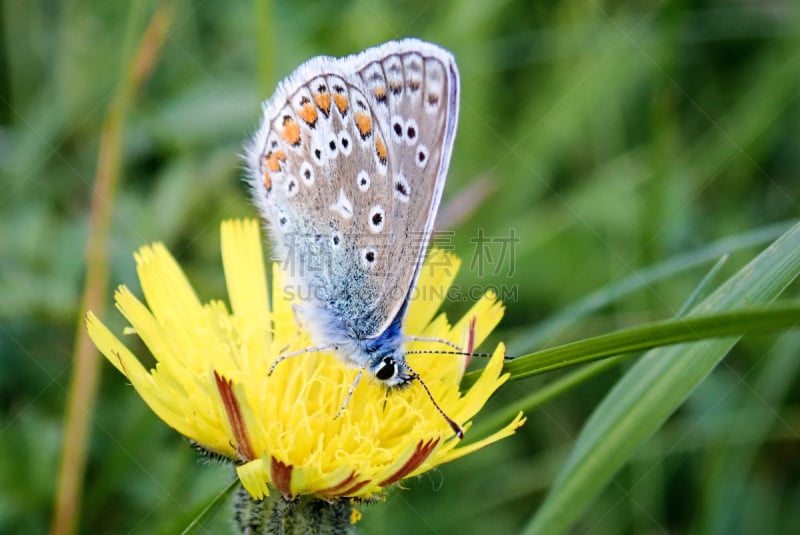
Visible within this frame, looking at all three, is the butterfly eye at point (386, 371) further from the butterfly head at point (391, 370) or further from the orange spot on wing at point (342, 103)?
the orange spot on wing at point (342, 103)

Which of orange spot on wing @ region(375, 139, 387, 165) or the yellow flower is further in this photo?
orange spot on wing @ region(375, 139, 387, 165)

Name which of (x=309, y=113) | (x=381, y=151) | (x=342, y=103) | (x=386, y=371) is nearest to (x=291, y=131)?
(x=309, y=113)

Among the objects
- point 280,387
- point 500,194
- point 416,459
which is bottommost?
point 500,194

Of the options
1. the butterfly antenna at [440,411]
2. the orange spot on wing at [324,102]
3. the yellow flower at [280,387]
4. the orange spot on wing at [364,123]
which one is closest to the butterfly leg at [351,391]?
the yellow flower at [280,387]

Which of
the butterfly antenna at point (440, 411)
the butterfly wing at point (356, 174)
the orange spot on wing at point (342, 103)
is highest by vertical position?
the orange spot on wing at point (342, 103)

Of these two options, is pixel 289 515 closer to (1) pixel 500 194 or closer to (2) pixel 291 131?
(2) pixel 291 131

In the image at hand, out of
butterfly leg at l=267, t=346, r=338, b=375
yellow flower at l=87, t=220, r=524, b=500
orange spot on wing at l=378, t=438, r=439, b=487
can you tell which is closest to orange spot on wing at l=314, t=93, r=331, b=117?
yellow flower at l=87, t=220, r=524, b=500

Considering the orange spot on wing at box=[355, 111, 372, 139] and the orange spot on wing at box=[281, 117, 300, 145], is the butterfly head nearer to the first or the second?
the orange spot on wing at box=[355, 111, 372, 139]
